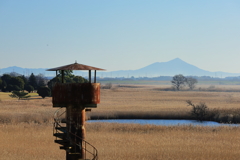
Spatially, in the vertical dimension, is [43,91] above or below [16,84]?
below

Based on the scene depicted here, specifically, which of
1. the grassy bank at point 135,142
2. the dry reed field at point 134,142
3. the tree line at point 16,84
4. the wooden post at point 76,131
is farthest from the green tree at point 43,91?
the wooden post at point 76,131

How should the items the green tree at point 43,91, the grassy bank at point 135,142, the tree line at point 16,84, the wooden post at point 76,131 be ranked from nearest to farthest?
the wooden post at point 76,131 < the grassy bank at point 135,142 < the green tree at point 43,91 < the tree line at point 16,84

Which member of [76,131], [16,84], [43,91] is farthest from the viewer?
[16,84]

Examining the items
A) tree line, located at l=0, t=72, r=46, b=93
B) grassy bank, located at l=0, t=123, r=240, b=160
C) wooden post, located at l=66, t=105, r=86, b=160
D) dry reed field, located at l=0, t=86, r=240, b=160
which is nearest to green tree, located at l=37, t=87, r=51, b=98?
tree line, located at l=0, t=72, r=46, b=93

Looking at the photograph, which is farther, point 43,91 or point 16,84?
point 16,84

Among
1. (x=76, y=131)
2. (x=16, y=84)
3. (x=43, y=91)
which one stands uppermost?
(x=16, y=84)

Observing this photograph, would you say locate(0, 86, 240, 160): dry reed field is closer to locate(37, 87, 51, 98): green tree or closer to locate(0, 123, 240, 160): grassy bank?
locate(0, 123, 240, 160): grassy bank

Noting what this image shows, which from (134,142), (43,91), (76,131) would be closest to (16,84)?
(43,91)

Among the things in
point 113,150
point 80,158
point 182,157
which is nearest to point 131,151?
point 113,150

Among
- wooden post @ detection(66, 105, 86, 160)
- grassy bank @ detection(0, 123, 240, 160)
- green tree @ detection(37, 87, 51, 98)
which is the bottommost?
grassy bank @ detection(0, 123, 240, 160)

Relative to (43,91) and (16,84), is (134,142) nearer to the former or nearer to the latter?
(43,91)

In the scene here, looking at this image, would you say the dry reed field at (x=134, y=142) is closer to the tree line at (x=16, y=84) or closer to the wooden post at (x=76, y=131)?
the wooden post at (x=76, y=131)

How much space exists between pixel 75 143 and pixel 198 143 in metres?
17.2

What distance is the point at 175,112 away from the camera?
60094mm
